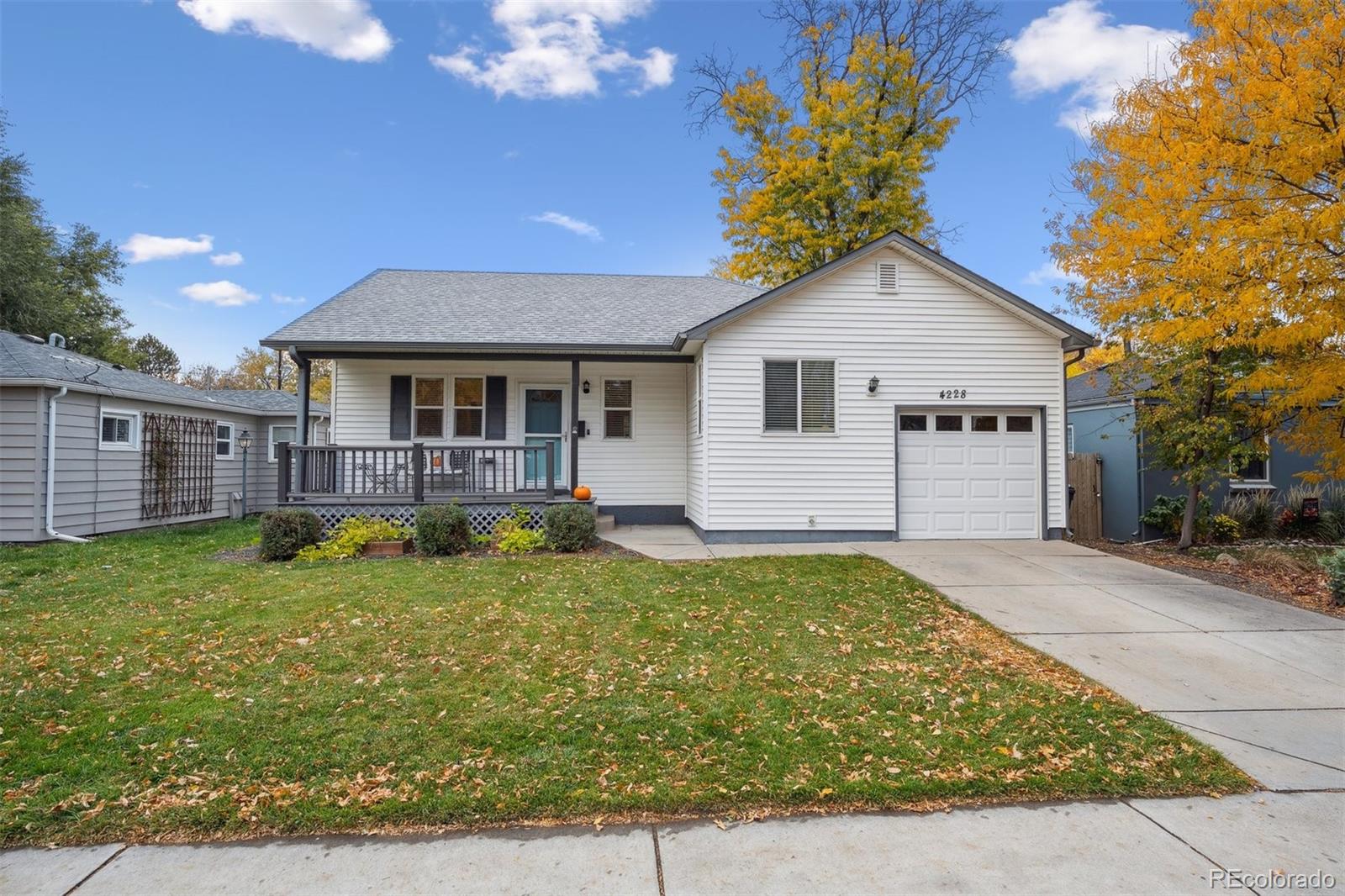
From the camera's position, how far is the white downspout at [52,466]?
34.0ft

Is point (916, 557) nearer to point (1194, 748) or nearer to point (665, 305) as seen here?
point (1194, 748)

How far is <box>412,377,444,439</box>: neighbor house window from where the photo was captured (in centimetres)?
1204

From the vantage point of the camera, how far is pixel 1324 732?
3.73 metres

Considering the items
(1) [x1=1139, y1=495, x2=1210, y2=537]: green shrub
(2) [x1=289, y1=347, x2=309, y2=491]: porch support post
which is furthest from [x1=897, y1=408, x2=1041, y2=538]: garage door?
(2) [x1=289, y1=347, x2=309, y2=491]: porch support post

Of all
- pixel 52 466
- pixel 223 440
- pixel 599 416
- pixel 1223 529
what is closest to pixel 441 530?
pixel 599 416

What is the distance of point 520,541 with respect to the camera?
9.29 metres

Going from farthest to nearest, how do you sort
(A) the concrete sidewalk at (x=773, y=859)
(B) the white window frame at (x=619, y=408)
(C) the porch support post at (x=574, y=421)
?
(B) the white window frame at (x=619, y=408) → (C) the porch support post at (x=574, y=421) → (A) the concrete sidewalk at (x=773, y=859)

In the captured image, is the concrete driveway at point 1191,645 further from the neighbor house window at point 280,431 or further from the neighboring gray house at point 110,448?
the neighbor house window at point 280,431

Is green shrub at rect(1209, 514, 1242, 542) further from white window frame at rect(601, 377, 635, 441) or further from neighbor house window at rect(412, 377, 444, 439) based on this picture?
neighbor house window at rect(412, 377, 444, 439)

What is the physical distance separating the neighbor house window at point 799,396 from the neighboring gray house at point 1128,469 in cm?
508

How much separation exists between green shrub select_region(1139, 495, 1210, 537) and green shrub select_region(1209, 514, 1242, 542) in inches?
6.9

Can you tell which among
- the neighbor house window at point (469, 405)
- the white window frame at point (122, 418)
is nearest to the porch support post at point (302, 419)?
the neighbor house window at point (469, 405)

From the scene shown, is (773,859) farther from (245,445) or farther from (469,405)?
(245,445)

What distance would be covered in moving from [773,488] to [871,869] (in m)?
7.84
